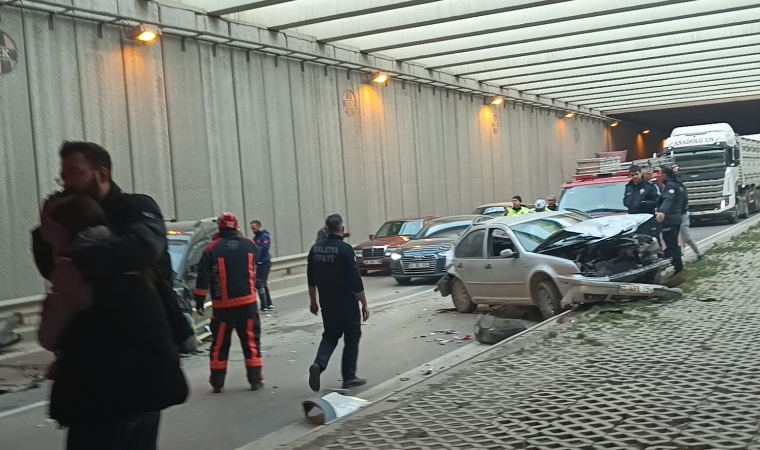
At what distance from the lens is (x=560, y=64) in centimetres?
2925

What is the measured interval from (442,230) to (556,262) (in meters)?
8.76

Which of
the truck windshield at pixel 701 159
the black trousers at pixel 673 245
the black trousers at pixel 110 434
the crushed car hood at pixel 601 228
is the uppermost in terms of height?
the truck windshield at pixel 701 159

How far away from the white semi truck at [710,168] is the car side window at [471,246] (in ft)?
55.8

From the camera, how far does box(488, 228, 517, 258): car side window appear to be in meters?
12.6

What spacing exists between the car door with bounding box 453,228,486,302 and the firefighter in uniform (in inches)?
203

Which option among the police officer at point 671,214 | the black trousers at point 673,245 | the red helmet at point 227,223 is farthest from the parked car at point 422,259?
the red helmet at point 227,223

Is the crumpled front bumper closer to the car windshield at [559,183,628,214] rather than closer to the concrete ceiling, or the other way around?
the car windshield at [559,183,628,214]

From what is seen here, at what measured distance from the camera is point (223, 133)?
65.3 ft

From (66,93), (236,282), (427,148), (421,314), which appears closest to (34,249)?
(236,282)

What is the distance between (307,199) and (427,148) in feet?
25.7

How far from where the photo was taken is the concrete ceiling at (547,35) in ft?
65.0

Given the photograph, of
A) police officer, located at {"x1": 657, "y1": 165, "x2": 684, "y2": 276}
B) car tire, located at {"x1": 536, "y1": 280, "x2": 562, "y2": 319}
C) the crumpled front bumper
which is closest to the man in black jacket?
the crumpled front bumper

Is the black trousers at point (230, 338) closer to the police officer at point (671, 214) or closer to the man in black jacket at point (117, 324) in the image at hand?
the man in black jacket at point (117, 324)

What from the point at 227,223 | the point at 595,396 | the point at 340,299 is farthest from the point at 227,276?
the point at 595,396
